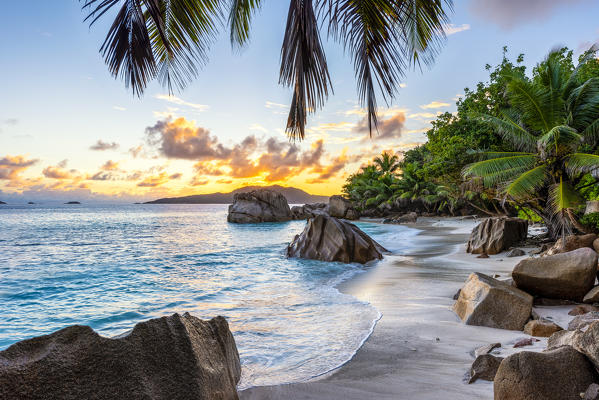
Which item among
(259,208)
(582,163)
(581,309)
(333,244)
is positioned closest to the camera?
(581,309)

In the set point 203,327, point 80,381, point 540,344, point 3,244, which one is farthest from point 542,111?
point 3,244

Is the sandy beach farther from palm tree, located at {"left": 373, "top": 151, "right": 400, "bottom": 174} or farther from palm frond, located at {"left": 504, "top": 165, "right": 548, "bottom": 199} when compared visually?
palm tree, located at {"left": 373, "top": 151, "right": 400, "bottom": 174}

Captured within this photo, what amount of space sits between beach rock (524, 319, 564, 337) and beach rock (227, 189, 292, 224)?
39.0 m

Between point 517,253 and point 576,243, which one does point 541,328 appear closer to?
point 576,243

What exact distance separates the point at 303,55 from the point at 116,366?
85.9 inches

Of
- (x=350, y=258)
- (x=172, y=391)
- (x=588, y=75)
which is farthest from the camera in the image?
(x=588, y=75)

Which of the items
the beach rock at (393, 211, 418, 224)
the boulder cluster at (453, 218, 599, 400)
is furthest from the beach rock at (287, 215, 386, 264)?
the beach rock at (393, 211, 418, 224)

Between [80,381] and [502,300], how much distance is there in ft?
14.7

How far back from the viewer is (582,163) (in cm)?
→ 1038

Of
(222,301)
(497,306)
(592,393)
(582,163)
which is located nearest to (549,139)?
(582,163)

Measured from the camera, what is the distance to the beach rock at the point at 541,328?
12.5 ft

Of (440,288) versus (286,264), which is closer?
(440,288)

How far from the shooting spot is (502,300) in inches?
171

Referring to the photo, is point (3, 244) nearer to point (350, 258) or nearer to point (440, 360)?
point (350, 258)
